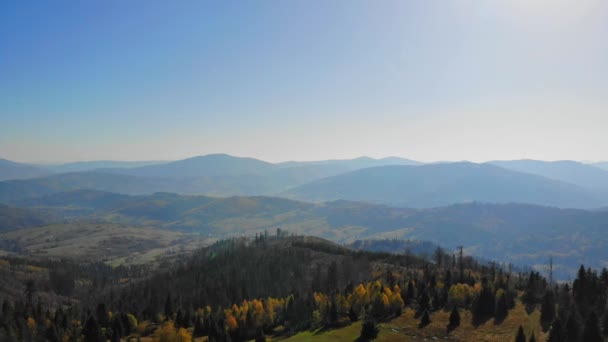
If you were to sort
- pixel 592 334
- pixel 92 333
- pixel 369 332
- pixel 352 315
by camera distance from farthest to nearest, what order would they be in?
pixel 92 333 < pixel 352 315 < pixel 369 332 < pixel 592 334

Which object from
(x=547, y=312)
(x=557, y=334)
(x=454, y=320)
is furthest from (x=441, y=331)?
(x=557, y=334)

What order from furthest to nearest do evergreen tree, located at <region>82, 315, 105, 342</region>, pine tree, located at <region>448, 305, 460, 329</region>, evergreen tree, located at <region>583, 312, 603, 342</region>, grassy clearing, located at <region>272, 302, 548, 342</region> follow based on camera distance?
evergreen tree, located at <region>82, 315, 105, 342</region>, pine tree, located at <region>448, 305, 460, 329</region>, grassy clearing, located at <region>272, 302, 548, 342</region>, evergreen tree, located at <region>583, 312, 603, 342</region>

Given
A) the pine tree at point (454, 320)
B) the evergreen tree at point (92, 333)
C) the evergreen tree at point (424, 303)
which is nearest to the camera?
the pine tree at point (454, 320)

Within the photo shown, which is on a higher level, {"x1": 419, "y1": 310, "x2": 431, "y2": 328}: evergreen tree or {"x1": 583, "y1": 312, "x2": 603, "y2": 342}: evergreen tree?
{"x1": 583, "y1": 312, "x2": 603, "y2": 342}: evergreen tree

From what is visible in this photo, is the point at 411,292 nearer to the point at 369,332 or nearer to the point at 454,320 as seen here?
the point at 454,320

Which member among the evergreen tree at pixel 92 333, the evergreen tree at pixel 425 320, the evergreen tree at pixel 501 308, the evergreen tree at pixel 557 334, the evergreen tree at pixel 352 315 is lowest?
the evergreen tree at pixel 92 333

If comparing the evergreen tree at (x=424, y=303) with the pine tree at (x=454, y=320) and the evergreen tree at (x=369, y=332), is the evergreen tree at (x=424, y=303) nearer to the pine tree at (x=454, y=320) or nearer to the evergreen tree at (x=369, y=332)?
the pine tree at (x=454, y=320)

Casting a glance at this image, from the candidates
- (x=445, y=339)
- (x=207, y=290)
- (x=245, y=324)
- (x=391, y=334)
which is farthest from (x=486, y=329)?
(x=207, y=290)

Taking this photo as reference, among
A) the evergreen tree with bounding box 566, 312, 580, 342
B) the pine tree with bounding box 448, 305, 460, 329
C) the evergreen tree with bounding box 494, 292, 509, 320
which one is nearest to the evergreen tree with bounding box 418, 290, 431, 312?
the pine tree with bounding box 448, 305, 460, 329

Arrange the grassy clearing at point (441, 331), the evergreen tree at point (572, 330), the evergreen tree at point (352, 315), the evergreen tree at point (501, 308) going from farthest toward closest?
the evergreen tree at point (352, 315), the evergreen tree at point (501, 308), the grassy clearing at point (441, 331), the evergreen tree at point (572, 330)

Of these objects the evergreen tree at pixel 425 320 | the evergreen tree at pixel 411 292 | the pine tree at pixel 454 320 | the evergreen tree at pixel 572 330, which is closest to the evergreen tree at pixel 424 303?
the evergreen tree at pixel 425 320

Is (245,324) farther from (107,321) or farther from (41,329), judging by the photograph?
(41,329)

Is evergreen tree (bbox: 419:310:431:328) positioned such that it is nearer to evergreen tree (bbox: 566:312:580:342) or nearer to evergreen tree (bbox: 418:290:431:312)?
evergreen tree (bbox: 418:290:431:312)
